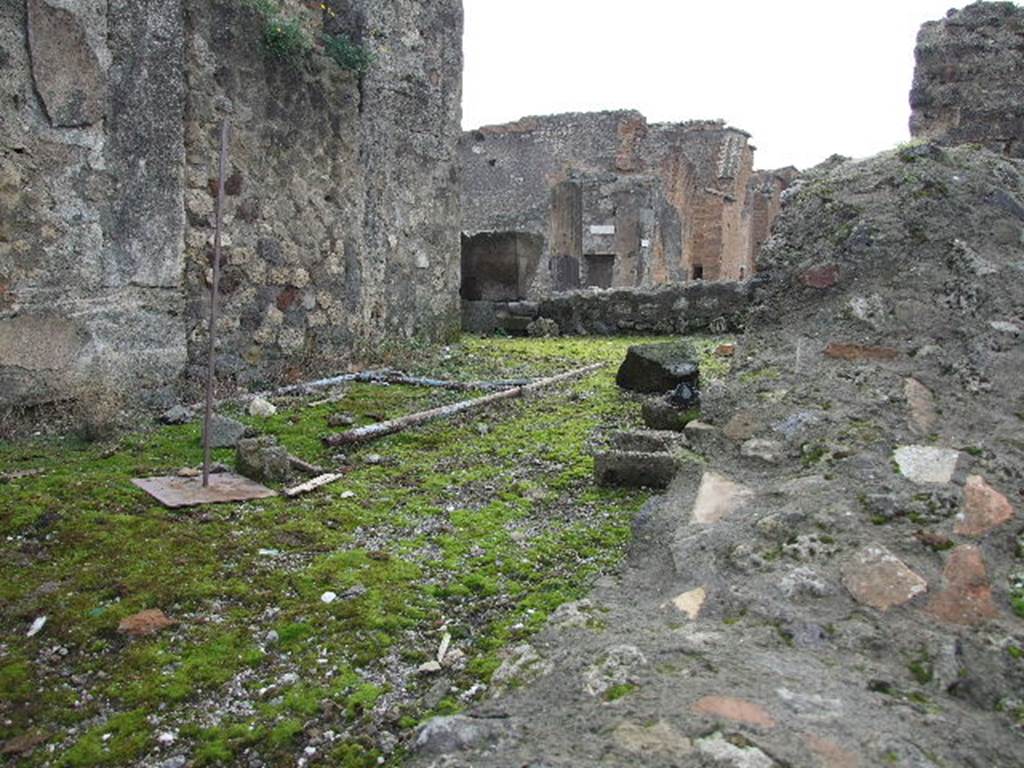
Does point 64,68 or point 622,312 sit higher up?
point 64,68

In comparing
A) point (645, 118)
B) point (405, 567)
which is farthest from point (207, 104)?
point (645, 118)

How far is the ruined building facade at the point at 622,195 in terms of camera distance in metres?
18.7

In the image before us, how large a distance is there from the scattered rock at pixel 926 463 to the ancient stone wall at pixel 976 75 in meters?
4.77

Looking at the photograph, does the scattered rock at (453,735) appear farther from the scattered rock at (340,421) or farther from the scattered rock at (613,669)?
the scattered rock at (340,421)

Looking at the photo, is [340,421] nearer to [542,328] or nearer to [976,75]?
[976,75]

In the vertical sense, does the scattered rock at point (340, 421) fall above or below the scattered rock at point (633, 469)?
below

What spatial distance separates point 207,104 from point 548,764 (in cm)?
504

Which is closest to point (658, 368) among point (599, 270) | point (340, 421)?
point (340, 421)

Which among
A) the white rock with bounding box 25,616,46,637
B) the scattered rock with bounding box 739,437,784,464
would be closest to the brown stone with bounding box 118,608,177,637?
the white rock with bounding box 25,616,46,637

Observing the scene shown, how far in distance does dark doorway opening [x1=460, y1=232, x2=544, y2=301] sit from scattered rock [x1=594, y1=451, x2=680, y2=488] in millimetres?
7251

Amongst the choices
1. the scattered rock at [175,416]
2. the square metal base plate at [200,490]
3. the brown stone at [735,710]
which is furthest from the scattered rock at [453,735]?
the scattered rock at [175,416]

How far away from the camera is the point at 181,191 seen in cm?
540

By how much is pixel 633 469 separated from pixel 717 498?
0.99m

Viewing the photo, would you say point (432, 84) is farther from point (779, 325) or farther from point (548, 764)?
point (548, 764)
